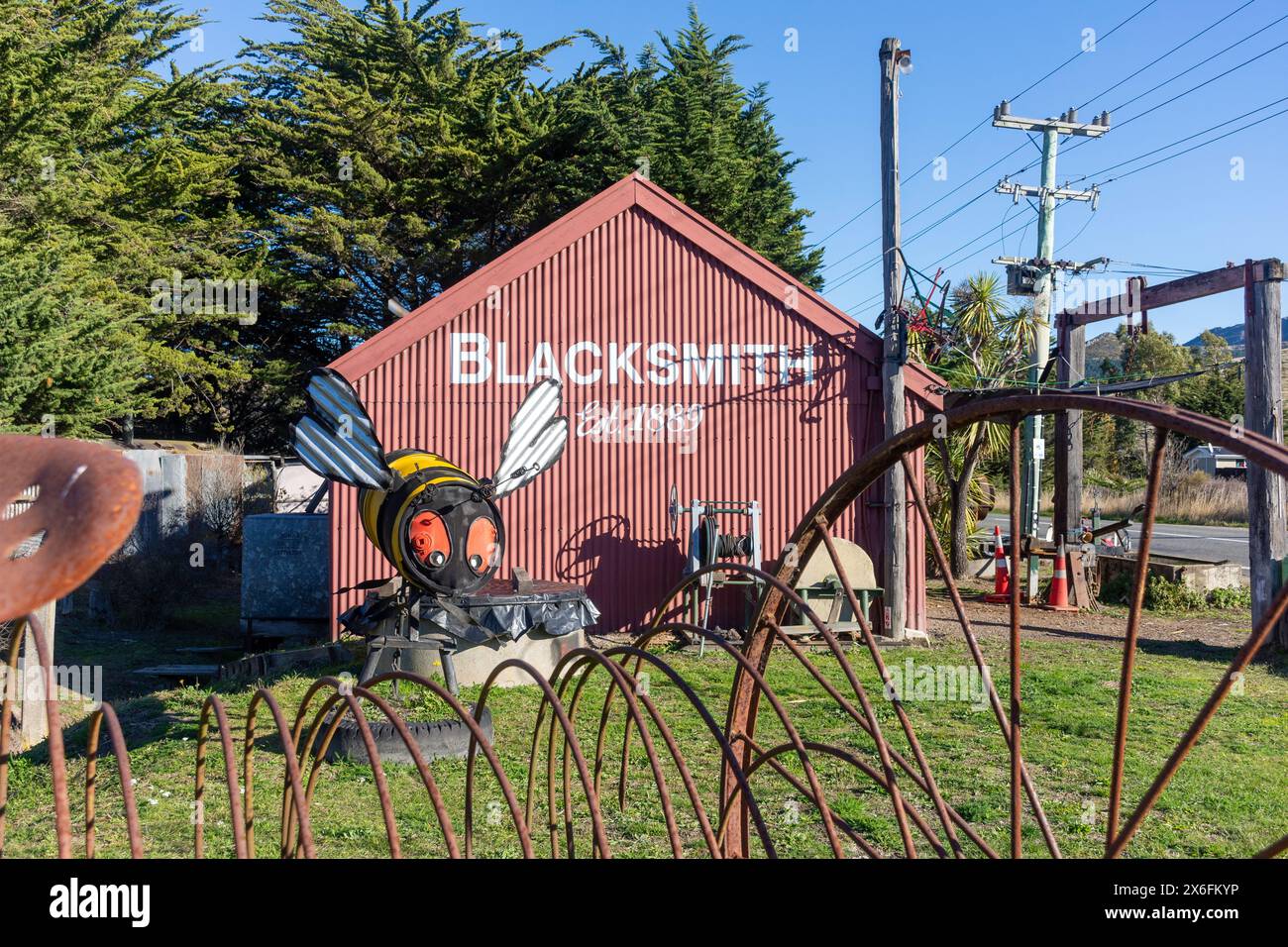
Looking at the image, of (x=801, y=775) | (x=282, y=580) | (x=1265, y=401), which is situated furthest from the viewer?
(x=282, y=580)

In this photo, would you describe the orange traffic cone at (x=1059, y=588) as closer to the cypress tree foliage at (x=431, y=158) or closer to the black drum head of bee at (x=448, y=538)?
the black drum head of bee at (x=448, y=538)

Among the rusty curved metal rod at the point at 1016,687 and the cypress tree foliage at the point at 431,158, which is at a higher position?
the cypress tree foliage at the point at 431,158

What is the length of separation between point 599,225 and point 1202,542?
54.0 ft

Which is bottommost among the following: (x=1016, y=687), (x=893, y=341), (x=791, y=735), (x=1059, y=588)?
(x=1059, y=588)

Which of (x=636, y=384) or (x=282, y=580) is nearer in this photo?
(x=636, y=384)

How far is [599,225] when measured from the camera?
504 inches

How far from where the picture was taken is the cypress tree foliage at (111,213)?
64.3 ft

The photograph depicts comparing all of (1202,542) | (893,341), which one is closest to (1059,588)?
(893,341)

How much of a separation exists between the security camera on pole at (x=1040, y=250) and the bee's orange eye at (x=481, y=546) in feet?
40.2

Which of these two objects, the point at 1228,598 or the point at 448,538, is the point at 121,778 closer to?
the point at 448,538

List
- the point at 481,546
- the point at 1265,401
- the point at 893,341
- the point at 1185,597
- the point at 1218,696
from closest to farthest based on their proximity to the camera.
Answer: the point at 1218,696 → the point at 481,546 → the point at 1265,401 → the point at 893,341 → the point at 1185,597

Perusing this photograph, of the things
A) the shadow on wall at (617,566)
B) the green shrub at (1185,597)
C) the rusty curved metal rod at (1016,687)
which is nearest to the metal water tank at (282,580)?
the shadow on wall at (617,566)

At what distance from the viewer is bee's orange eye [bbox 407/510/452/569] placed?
712 cm
